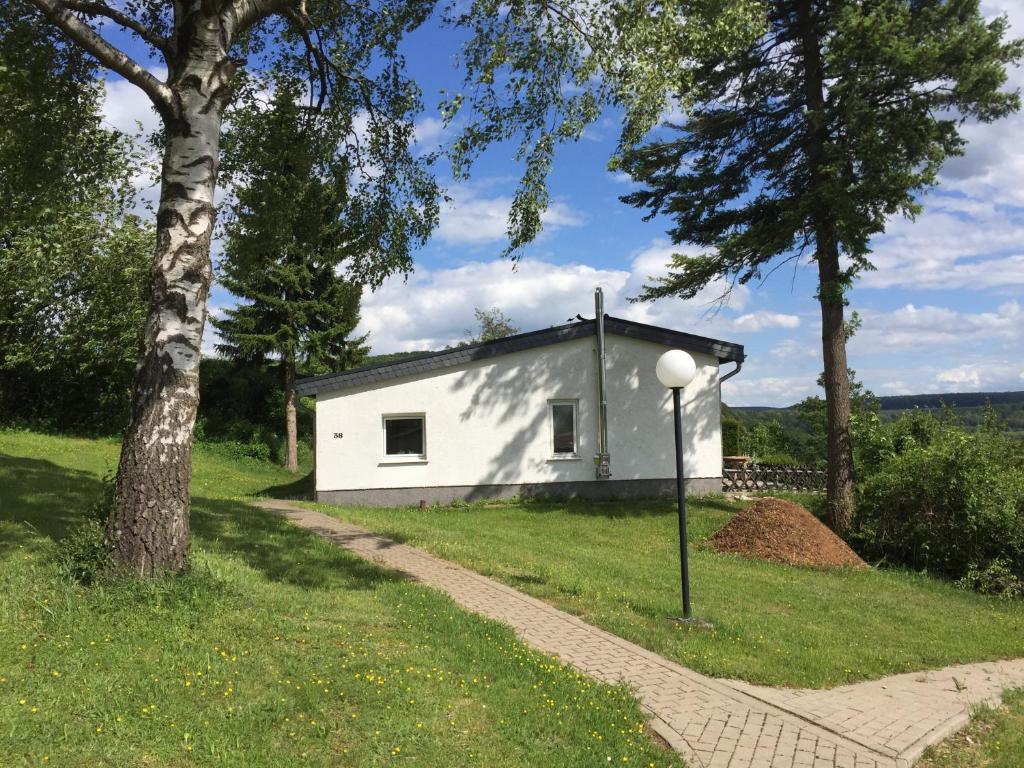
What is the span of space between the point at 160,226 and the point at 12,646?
3.54 m

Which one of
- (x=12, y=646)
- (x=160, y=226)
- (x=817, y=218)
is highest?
(x=817, y=218)

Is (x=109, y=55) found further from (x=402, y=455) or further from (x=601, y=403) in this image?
(x=601, y=403)

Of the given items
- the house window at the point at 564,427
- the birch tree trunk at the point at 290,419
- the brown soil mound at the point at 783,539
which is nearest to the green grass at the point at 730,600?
the brown soil mound at the point at 783,539

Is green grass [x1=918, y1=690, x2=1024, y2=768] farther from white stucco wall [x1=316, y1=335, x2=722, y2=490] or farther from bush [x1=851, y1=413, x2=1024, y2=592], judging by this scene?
white stucco wall [x1=316, y1=335, x2=722, y2=490]

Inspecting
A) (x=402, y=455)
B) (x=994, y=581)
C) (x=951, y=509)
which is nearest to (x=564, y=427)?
(x=402, y=455)

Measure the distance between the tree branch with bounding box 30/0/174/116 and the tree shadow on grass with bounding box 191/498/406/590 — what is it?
473 centimetres

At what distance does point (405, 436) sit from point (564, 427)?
4053mm

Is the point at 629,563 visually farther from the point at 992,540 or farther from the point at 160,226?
A: the point at 160,226

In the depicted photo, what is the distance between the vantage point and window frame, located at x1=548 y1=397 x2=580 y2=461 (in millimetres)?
17844

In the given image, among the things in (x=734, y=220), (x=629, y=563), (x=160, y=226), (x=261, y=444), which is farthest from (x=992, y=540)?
(x=261, y=444)

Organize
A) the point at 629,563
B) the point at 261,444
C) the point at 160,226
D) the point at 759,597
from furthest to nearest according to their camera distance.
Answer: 1. the point at 261,444
2. the point at 629,563
3. the point at 759,597
4. the point at 160,226

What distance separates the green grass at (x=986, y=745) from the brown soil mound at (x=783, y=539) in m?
6.66

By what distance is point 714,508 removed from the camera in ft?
55.9

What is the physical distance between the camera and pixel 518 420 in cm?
1767
